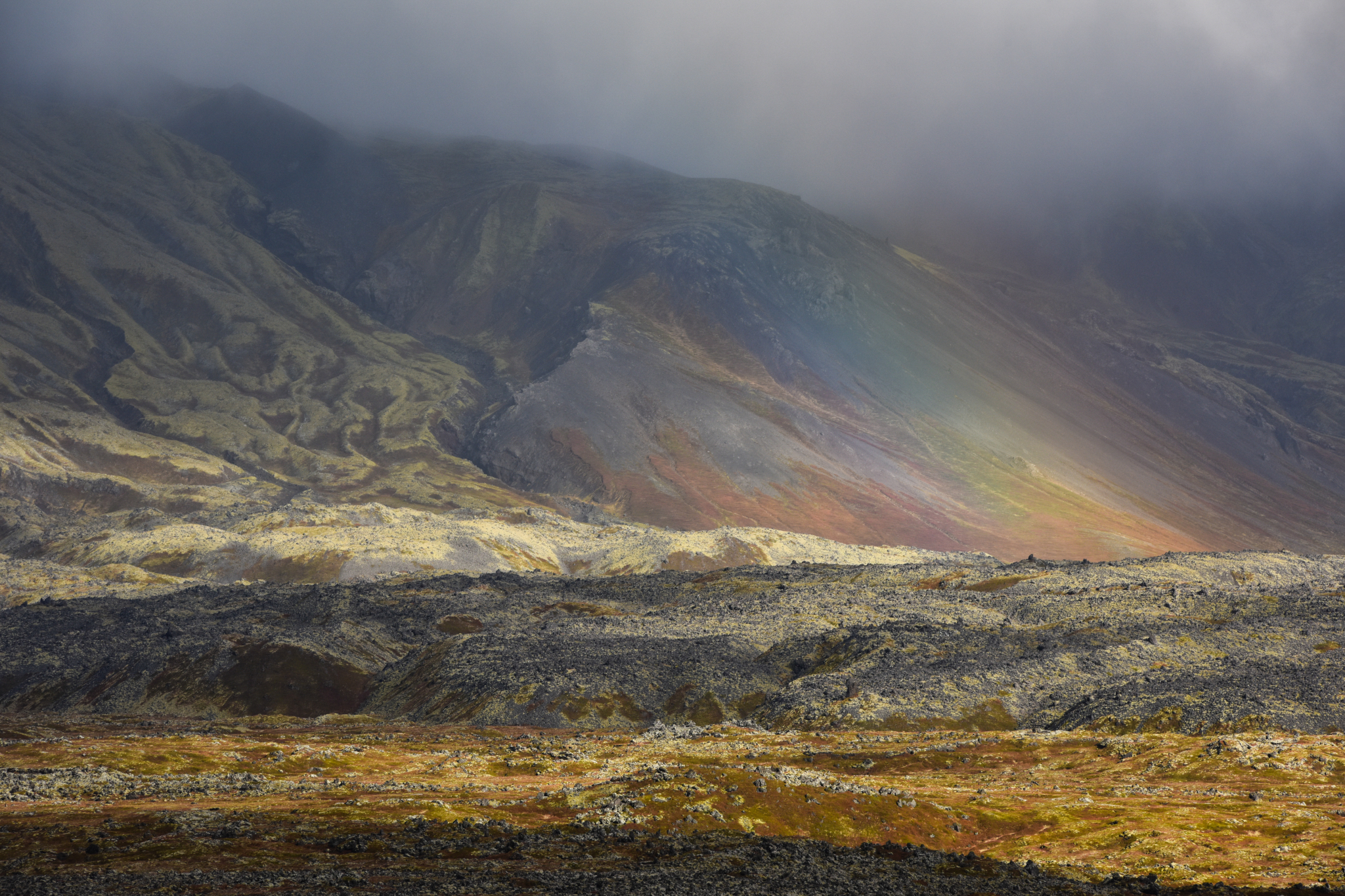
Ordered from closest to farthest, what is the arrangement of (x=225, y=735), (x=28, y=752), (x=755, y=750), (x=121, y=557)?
(x=28, y=752) → (x=755, y=750) → (x=225, y=735) → (x=121, y=557)

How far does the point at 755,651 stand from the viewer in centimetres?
10700

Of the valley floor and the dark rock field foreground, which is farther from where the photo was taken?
the dark rock field foreground

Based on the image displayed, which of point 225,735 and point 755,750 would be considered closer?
point 755,750

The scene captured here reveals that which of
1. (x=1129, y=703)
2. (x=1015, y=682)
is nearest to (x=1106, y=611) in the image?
(x=1015, y=682)

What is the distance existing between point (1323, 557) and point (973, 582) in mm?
48109

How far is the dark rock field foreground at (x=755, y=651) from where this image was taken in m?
82.8

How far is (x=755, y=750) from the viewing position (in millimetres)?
71750

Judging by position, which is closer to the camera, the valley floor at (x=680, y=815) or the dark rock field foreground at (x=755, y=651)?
the valley floor at (x=680, y=815)

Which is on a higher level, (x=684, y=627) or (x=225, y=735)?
(x=684, y=627)

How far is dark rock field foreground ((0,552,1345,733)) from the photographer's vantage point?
3260 inches

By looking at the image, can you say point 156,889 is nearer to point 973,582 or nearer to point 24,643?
point 24,643

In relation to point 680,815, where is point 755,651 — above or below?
below

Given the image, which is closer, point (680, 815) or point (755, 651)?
point (680, 815)

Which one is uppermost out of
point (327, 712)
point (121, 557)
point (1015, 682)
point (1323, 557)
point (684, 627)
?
point (1323, 557)
